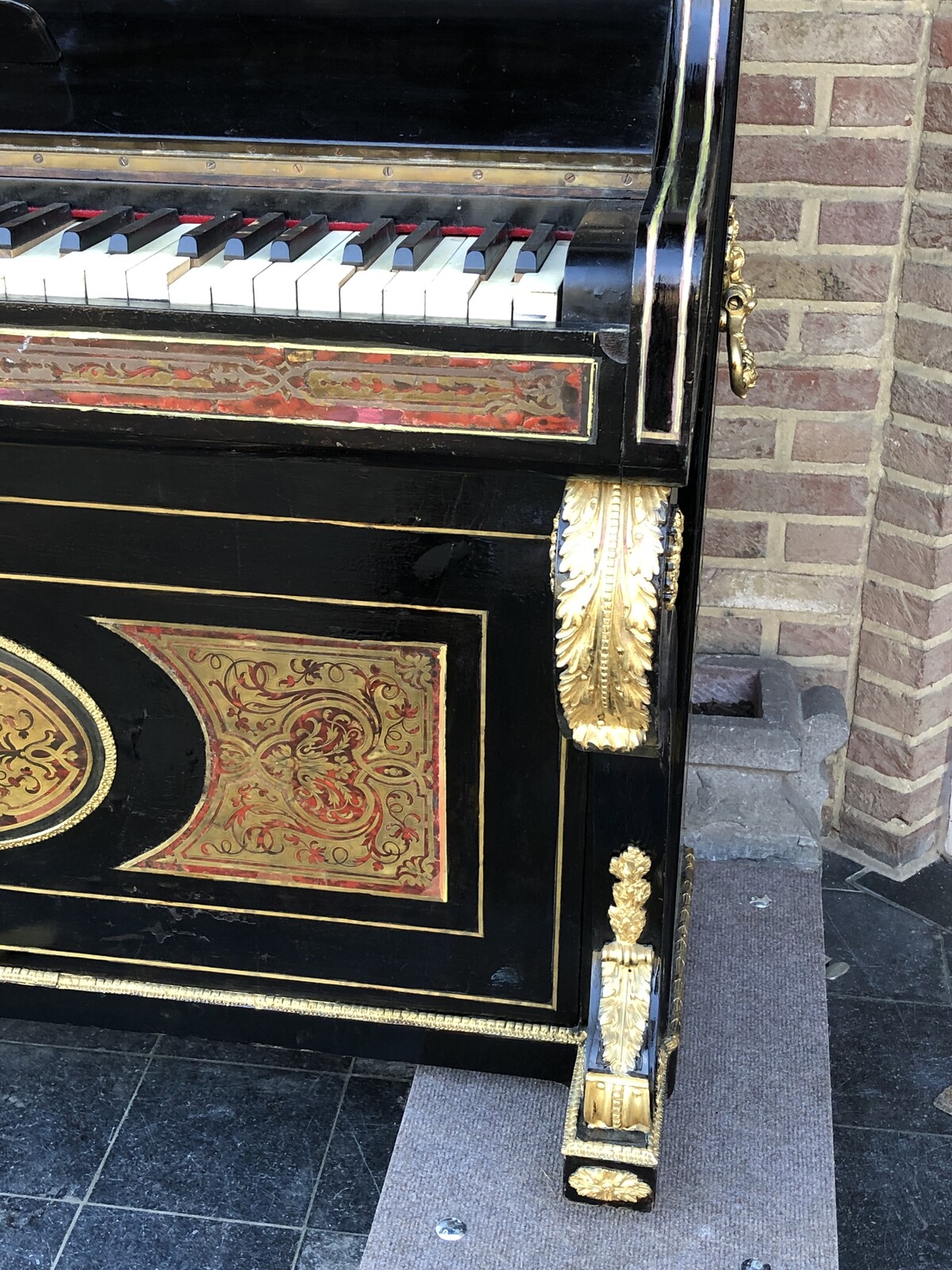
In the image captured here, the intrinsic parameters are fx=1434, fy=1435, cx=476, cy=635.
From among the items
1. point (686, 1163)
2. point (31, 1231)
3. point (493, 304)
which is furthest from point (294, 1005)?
point (493, 304)

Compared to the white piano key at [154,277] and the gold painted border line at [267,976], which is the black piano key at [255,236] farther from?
the gold painted border line at [267,976]

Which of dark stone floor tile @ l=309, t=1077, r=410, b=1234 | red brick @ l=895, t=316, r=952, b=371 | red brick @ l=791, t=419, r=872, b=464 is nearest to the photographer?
dark stone floor tile @ l=309, t=1077, r=410, b=1234

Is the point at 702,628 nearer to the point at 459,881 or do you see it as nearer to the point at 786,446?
the point at 786,446

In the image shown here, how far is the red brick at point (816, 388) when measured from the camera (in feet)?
7.48

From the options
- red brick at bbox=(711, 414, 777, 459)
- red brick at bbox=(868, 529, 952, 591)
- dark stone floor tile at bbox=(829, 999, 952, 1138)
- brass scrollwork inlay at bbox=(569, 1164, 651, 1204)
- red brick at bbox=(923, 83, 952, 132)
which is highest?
red brick at bbox=(923, 83, 952, 132)

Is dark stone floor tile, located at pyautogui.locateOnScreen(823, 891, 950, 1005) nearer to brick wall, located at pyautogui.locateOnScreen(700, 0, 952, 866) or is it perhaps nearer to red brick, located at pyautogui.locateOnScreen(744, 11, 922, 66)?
brick wall, located at pyautogui.locateOnScreen(700, 0, 952, 866)

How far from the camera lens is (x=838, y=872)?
253 cm

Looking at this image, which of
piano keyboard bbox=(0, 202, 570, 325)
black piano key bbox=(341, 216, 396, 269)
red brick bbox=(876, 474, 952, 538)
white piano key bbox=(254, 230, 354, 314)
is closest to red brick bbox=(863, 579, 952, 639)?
red brick bbox=(876, 474, 952, 538)

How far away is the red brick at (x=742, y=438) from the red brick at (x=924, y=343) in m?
0.23

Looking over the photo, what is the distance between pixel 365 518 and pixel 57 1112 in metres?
0.97

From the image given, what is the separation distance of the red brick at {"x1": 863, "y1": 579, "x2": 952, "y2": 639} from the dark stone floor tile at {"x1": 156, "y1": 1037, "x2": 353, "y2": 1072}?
44.7 inches

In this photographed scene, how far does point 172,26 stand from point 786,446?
122 cm

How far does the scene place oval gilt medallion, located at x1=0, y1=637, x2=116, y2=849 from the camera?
1.74 metres

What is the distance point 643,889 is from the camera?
5.47 ft
